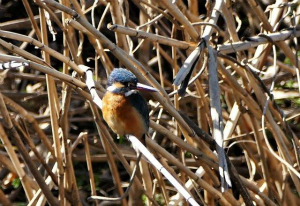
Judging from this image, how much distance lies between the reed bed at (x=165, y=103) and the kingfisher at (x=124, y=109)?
84mm

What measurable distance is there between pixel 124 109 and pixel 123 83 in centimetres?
14

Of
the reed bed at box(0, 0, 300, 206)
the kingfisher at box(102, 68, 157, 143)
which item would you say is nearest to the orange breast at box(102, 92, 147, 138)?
the kingfisher at box(102, 68, 157, 143)

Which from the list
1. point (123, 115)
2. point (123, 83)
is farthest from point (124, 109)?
point (123, 83)

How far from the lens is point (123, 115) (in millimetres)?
2430

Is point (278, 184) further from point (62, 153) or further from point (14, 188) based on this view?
point (14, 188)

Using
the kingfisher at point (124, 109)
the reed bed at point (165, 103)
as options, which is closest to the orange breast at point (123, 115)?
the kingfisher at point (124, 109)

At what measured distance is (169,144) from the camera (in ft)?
13.7

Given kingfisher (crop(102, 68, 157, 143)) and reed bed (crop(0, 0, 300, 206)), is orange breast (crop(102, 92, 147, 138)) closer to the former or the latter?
kingfisher (crop(102, 68, 157, 143))

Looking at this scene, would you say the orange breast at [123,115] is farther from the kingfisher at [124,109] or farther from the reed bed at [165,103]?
the reed bed at [165,103]

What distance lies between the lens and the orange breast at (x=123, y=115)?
7.82 ft

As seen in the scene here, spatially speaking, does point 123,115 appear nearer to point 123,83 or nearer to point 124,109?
point 124,109

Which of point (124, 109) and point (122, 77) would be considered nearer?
point (122, 77)

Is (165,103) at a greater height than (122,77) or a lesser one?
lesser

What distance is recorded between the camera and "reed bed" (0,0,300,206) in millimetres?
2355
